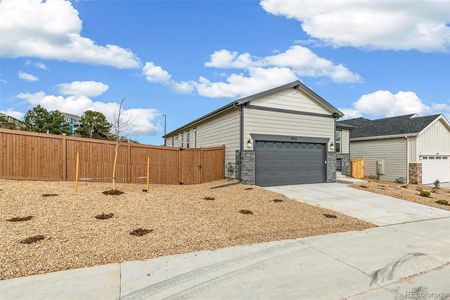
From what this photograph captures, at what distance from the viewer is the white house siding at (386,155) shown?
2211cm

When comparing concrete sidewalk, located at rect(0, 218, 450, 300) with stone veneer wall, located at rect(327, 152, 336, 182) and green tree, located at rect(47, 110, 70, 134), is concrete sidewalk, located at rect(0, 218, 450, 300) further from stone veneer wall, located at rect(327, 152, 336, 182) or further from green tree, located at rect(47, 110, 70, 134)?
green tree, located at rect(47, 110, 70, 134)

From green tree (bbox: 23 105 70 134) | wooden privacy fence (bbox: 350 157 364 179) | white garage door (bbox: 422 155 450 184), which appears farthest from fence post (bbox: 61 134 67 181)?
green tree (bbox: 23 105 70 134)

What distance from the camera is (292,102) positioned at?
633 inches

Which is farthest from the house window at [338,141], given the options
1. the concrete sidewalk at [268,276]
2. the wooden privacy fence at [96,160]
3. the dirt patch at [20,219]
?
the dirt patch at [20,219]

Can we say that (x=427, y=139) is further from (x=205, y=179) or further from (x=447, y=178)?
(x=205, y=179)

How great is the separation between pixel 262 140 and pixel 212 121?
13.8 ft

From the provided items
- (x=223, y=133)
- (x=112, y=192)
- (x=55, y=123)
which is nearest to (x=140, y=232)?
(x=112, y=192)

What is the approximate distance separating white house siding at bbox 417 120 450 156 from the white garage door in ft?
1.44

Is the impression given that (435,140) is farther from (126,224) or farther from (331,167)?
(126,224)

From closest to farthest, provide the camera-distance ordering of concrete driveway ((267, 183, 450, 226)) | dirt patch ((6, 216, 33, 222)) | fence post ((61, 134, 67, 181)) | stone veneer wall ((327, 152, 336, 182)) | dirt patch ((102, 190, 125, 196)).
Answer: dirt patch ((6, 216, 33, 222)) < concrete driveway ((267, 183, 450, 226)) < dirt patch ((102, 190, 125, 196)) < fence post ((61, 134, 67, 181)) < stone veneer wall ((327, 152, 336, 182))

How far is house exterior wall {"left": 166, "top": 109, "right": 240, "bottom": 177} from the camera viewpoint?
49.6ft

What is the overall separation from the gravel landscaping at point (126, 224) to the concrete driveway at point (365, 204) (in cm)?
85

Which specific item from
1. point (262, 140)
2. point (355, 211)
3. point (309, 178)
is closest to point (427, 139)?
point (309, 178)

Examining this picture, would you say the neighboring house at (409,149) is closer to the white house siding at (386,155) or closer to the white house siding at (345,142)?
the white house siding at (386,155)
